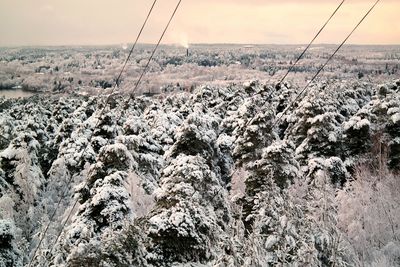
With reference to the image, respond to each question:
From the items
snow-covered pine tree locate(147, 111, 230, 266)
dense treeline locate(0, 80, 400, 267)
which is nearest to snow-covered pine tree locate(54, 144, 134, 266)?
dense treeline locate(0, 80, 400, 267)

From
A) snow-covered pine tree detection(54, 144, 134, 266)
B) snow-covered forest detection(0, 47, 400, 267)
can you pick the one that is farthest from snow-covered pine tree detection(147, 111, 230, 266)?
snow-covered pine tree detection(54, 144, 134, 266)

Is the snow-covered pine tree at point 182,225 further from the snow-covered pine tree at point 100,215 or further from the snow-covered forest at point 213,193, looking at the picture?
the snow-covered pine tree at point 100,215

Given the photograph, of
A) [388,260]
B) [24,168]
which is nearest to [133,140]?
[24,168]

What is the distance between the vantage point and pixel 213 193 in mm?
12273

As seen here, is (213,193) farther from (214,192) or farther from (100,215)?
(100,215)

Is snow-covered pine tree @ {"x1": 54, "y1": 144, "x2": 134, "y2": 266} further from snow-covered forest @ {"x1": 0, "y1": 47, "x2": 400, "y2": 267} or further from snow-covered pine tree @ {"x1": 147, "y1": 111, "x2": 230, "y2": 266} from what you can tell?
snow-covered pine tree @ {"x1": 147, "y1": 111, "x2": 230, "y2": 266}

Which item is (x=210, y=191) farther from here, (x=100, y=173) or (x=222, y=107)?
(x=222, y=107)

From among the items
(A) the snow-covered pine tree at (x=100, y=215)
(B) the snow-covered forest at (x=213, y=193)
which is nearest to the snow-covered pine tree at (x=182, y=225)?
(B) the snow-covered forest at (x=213, y=193)

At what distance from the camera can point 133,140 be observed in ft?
65.2

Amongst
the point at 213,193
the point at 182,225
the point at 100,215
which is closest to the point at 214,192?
the point at 213,193

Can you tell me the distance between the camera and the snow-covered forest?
23.4ft

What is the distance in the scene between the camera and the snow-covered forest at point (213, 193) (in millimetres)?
7129

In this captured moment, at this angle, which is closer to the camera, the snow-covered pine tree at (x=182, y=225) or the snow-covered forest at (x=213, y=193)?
the snow-covered forest at (x=213, y=193)

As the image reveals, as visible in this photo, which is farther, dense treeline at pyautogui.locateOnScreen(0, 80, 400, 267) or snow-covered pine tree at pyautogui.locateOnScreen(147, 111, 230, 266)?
snow-covered pine tree at pyautogui.locateOnScreen(147, 111, 230, 266)
